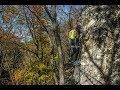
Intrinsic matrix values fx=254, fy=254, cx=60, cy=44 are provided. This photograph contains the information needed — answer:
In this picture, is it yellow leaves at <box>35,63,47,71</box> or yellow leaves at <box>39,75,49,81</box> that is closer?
yellow leaves at <box>39,75,49,81</box>

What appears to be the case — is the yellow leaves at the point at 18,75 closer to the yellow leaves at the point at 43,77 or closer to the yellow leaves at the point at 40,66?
the yellow leaves at the point at 40,66

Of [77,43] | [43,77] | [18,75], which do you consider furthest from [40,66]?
[77,43]

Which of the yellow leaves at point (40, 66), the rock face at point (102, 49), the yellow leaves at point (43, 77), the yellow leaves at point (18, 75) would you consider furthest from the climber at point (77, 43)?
the yellow leaves at point (18, 75)

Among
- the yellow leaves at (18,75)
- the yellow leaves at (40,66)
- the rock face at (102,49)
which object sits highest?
the rock face at (102,49)

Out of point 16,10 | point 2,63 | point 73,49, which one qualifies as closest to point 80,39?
point 73,49

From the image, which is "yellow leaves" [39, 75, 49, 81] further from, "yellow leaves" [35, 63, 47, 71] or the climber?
the climber

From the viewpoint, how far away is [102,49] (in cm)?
1516

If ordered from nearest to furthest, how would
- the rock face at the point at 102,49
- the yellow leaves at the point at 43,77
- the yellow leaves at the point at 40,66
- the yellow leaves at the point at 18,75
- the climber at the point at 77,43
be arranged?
the rock face at the point at 102,49
the climber at the point at 77,43
the yellow leaves at the point at 43,77
the yellow leaves at the point at 40,66
the yellow leaves at the point at 18,75

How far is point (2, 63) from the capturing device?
3534cm

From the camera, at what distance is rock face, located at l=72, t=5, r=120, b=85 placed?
14367 mm

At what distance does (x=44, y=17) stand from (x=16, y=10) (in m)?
Answer: 3.58

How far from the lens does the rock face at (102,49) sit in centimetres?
1437

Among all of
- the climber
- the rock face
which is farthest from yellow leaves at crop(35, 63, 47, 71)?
the rock face
